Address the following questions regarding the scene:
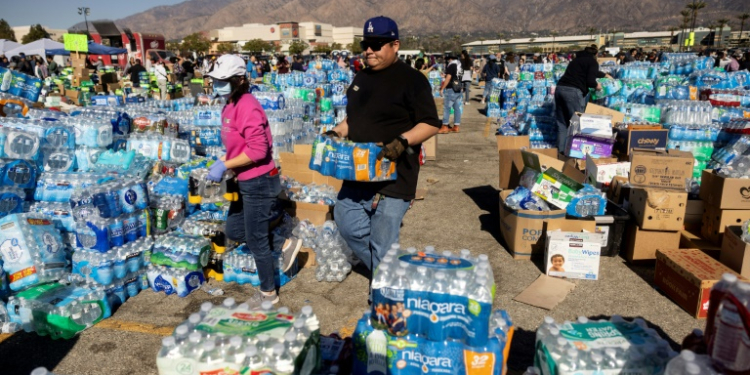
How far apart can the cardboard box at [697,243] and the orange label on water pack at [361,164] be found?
376 cm

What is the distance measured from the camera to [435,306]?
2717mm

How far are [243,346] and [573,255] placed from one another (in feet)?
12.2

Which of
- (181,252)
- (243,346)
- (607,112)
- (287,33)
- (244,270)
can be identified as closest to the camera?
(243,346)

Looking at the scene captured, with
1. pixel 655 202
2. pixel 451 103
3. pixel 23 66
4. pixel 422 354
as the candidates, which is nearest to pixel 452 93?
pixel 451 103

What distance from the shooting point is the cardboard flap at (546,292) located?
179 inches

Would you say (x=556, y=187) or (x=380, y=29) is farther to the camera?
(x=556, y=187)

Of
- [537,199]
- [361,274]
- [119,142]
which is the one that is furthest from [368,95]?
[119,142]

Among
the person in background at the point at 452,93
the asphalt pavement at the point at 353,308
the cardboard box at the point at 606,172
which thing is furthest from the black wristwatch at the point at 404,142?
the person in background at the point at 452,93

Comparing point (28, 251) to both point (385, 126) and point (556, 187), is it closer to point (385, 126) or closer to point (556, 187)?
point (385, 126)

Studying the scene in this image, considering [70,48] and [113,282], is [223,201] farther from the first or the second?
[70,48]

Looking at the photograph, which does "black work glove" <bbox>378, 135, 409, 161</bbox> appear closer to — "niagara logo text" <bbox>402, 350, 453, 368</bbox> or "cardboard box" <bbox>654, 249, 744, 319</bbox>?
"niagara logo text" <bbox>402, 350, 453, 368</bbox>

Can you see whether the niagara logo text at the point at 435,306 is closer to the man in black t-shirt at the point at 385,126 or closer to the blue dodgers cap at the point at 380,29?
the man in black t-shirt at the point at 385,126

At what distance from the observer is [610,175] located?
650 centimetres

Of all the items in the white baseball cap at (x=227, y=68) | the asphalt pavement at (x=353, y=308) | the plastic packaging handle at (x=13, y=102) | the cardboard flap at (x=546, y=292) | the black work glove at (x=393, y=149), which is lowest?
the asphalt pavement at (x=353, y=308)
